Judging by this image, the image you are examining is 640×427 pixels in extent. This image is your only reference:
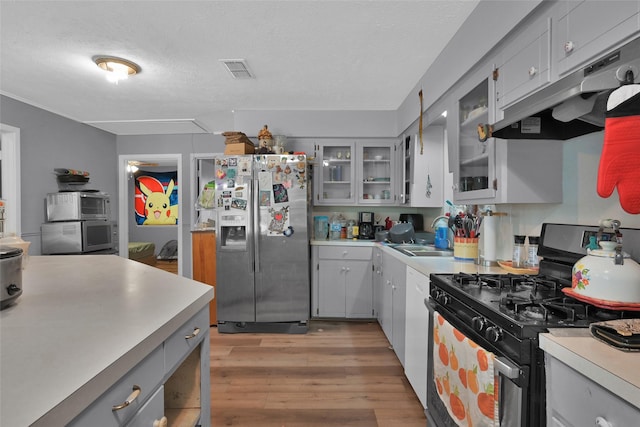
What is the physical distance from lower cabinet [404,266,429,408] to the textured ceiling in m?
1.64

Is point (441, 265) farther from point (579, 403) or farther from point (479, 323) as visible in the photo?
point (579, 403)

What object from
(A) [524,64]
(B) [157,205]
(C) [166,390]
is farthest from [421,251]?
(B) [157,205]

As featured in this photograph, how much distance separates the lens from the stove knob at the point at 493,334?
3.47ft

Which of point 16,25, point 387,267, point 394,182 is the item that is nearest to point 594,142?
point 387,267

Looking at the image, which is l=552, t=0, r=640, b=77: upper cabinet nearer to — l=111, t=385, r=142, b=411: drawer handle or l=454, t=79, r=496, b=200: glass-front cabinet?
l=454, t=79, r=496, b=200: glass-front cabinet

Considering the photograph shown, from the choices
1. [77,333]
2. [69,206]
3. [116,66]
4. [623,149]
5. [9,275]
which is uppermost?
[116,66]

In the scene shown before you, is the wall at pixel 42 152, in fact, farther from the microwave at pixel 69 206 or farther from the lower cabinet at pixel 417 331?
the lower cabinet at pixel 417 331

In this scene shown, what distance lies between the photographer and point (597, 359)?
29.1 inches

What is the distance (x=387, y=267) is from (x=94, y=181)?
14.2 feet

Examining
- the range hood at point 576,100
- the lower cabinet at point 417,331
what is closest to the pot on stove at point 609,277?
the range hood at point 576,100

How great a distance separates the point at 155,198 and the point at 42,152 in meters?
3.52

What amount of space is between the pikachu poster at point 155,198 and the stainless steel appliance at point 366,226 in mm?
5063

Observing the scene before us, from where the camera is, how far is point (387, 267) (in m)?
2.85

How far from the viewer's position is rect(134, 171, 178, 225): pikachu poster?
7.18m
